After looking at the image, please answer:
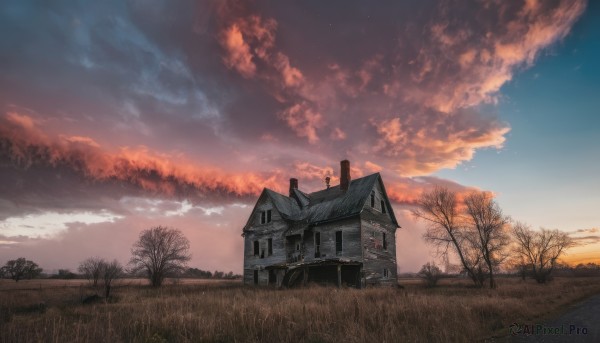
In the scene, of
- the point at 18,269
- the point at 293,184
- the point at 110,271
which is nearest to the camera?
the point at 110,271

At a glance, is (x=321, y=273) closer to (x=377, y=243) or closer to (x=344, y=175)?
(x=377, y=243)

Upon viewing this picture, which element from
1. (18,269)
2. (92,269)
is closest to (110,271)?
(92,269)

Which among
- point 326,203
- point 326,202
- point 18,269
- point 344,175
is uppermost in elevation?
point 344,175

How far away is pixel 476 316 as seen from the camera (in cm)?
960

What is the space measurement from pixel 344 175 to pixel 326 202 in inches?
117


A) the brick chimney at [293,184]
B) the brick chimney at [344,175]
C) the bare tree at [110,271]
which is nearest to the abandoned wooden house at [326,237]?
the brick chimney at [344,175]

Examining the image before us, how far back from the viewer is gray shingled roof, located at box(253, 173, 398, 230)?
84.5ft

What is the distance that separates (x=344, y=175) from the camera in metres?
28.9

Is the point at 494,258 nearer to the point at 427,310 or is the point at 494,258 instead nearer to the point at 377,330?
the point at 427,310

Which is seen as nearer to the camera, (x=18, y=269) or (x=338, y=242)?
(x=338, y=242)

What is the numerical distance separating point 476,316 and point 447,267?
26232 mm

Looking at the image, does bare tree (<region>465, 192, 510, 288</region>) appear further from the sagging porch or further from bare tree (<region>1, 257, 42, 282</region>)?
bare tree (<region>1, 257, 42, 282</region>)

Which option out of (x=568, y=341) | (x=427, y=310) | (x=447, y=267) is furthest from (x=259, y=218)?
(x=568, y=341)

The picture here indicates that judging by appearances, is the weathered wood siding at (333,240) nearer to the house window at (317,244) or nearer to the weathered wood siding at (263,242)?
the house window at (317,244)
